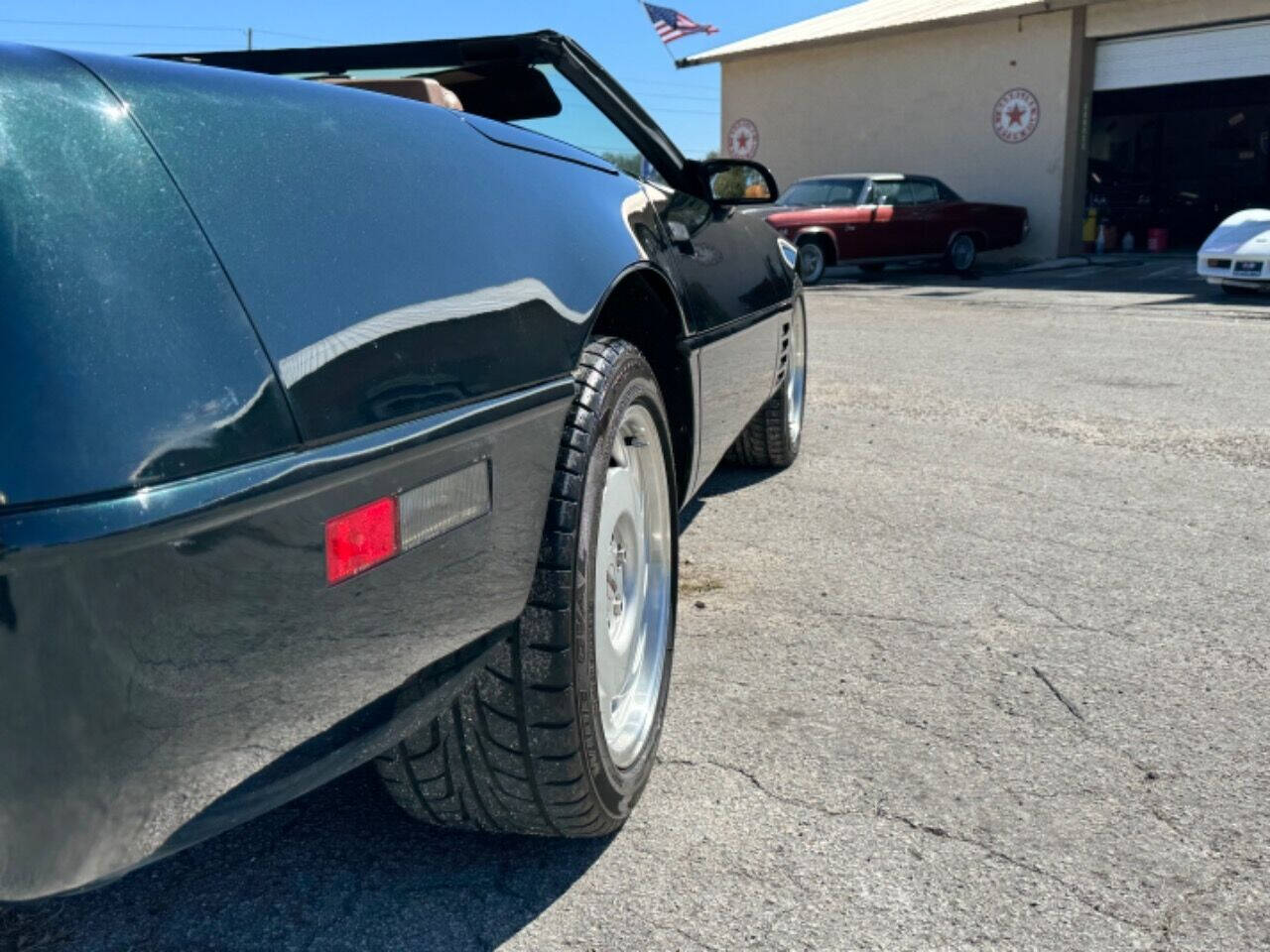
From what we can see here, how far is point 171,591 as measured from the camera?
119 centimetres

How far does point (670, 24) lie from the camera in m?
20.3

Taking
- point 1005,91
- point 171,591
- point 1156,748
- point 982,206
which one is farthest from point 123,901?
point 1005,91

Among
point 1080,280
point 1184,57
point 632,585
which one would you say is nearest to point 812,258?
point 1080,280

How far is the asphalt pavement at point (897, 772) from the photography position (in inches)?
74.5

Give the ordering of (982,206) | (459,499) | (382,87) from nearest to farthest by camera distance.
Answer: (459,499), (382,87), (982,206)

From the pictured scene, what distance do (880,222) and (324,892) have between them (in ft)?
51.0

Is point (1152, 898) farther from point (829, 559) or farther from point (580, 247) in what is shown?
point (829, 559)

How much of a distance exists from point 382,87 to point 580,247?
1.87ft

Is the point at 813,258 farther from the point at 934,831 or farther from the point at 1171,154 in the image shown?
the point at 934,831

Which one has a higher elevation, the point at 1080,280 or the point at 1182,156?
the point at 1182,156

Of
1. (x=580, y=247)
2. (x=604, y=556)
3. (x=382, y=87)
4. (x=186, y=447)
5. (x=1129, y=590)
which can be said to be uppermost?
(x=382, y=87)

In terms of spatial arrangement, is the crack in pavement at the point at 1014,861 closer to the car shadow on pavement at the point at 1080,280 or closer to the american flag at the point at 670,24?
the car shadow on pavement at the point at 1080,280

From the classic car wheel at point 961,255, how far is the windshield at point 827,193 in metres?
1.90

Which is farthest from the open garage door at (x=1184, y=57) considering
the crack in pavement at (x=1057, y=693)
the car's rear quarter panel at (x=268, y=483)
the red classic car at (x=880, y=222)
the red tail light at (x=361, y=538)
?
the red tail light at (x=361, y=538)
